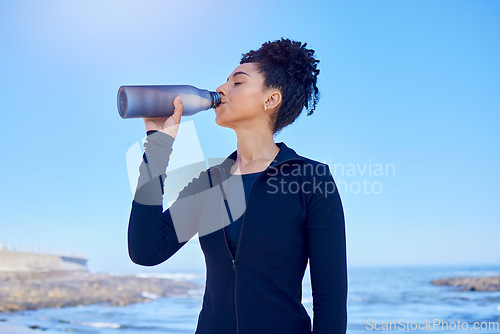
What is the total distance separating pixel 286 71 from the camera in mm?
1299

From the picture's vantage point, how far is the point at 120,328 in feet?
21.2

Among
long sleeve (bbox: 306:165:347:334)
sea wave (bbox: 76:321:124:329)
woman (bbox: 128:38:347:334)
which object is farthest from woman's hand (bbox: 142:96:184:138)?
sea wave (bbox: 76:321:124:329)

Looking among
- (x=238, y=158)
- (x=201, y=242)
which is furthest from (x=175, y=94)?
(x=201, y=242)

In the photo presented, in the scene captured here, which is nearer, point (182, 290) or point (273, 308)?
point (273, 308)

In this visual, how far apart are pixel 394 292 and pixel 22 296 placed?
988cm

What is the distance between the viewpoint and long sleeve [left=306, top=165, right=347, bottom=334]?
3.25ft

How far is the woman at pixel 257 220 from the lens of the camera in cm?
103

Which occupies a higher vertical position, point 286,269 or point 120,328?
point 286,269

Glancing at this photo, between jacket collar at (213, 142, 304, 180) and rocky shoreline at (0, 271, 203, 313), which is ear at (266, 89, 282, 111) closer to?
jacket collar at (213, 142, 304, 180)

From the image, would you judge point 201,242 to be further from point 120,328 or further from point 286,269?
point 120,328

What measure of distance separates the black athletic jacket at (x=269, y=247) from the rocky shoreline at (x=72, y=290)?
770 centimetres

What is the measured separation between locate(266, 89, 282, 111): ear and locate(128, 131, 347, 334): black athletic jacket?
0.17m

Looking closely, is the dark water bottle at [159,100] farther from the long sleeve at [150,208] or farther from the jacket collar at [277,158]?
the jacket collar at [277,158]

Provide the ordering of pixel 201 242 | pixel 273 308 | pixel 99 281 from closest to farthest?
pixel 273 308 < pixel 201 242 < pixel 99 281
